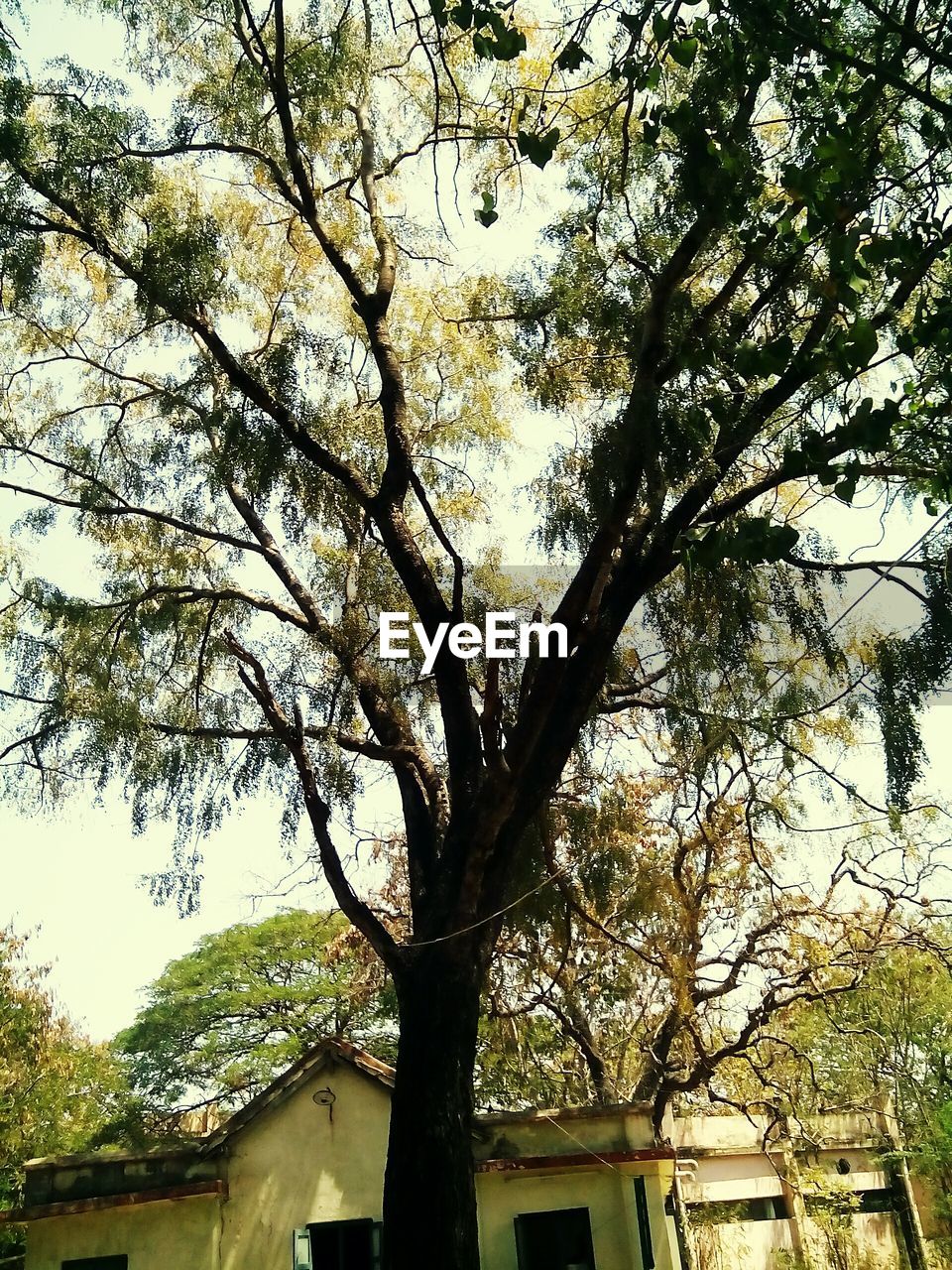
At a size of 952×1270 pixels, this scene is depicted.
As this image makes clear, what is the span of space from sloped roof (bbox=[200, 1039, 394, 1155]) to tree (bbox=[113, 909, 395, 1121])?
756 cm

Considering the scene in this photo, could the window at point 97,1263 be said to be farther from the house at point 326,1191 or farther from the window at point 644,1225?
the window at point 644,1225

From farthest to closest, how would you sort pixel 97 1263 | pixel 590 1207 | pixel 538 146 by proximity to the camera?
1. pixel 590 1207
2. pixel 97 1263
3. pixel 538 146

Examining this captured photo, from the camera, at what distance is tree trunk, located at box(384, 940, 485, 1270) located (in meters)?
5.06

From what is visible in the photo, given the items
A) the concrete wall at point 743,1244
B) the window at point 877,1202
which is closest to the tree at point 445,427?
the concrete wall at point 743,1244

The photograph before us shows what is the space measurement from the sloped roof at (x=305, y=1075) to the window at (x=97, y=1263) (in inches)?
38.6

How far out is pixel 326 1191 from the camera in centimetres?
875

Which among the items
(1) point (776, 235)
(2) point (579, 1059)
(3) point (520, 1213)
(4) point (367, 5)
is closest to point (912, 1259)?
(2) point (579, 1059)

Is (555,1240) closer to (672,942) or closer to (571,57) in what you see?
(672,942)

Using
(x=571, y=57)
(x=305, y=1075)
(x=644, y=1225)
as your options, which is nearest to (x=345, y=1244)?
(x=305, y=1075)

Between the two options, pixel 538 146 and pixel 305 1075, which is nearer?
pixel 538 146

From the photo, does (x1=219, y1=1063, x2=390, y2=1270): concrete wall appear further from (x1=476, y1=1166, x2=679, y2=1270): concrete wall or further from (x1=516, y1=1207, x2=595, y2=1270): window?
(x1=516, y1=1207, x2=595, y2=1270): window

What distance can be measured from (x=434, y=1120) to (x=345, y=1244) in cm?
430

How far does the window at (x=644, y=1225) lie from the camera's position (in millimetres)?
8508

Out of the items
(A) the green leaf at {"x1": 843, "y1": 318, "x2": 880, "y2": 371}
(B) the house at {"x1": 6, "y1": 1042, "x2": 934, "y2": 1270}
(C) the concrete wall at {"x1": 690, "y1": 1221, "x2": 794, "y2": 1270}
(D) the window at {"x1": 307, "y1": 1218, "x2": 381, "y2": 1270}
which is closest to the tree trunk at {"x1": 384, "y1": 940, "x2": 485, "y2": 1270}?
(B) the house at {"x1": 6, "y1": 1042, "x2": 934, "y2": 1270}
